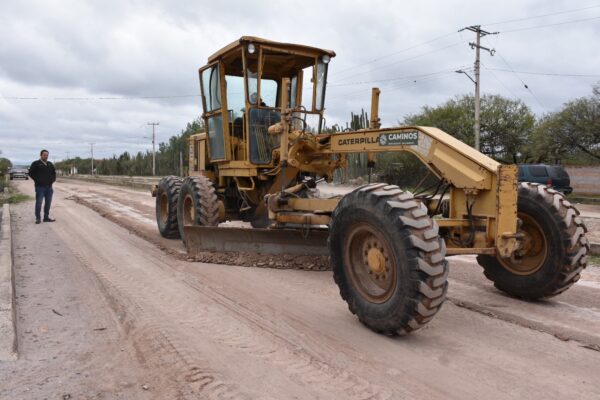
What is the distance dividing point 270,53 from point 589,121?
77.8 ft

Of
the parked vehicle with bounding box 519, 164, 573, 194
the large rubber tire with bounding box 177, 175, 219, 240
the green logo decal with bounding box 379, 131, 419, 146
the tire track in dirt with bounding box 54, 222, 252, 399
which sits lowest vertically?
the tire track in dirt with bounding box 54, 222, 252, 399

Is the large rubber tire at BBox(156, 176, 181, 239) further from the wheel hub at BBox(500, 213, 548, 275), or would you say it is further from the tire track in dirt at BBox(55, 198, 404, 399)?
the wheel hub at BBox(500, 213, 548, 275)

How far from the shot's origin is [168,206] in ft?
31.7

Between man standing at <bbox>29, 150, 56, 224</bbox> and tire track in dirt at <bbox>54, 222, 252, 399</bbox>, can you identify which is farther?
man standing at <bbox>29, 150, 56, 224</bbox>

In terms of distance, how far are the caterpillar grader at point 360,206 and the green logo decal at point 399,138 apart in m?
0.01

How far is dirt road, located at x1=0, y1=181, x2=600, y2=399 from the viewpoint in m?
3.39

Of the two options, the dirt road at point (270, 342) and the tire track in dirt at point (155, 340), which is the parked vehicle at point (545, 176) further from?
the tire track in dirt at point (155, 340)

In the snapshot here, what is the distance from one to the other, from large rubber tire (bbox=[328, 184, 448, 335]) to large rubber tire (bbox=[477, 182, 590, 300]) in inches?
60.8

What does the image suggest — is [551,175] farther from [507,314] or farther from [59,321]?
[59,321]

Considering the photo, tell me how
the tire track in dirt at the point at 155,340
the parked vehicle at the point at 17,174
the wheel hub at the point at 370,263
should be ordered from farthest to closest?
the parked vehicle at the point at 17,174
the wheel hub at the point at 370,263
the tire track in dirt at the point at 155,340

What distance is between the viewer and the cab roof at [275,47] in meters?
7.39

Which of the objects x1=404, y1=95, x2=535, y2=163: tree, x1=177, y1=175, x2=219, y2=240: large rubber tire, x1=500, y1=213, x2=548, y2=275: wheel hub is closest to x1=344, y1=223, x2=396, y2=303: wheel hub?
x1=500, y1=213, x2=548, y2=275: wheel hub

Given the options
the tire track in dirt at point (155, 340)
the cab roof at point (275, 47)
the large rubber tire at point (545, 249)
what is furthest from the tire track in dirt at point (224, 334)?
the cab roof at point (275, 47)

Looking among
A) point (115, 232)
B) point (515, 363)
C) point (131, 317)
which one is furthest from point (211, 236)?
point (515, 363)
